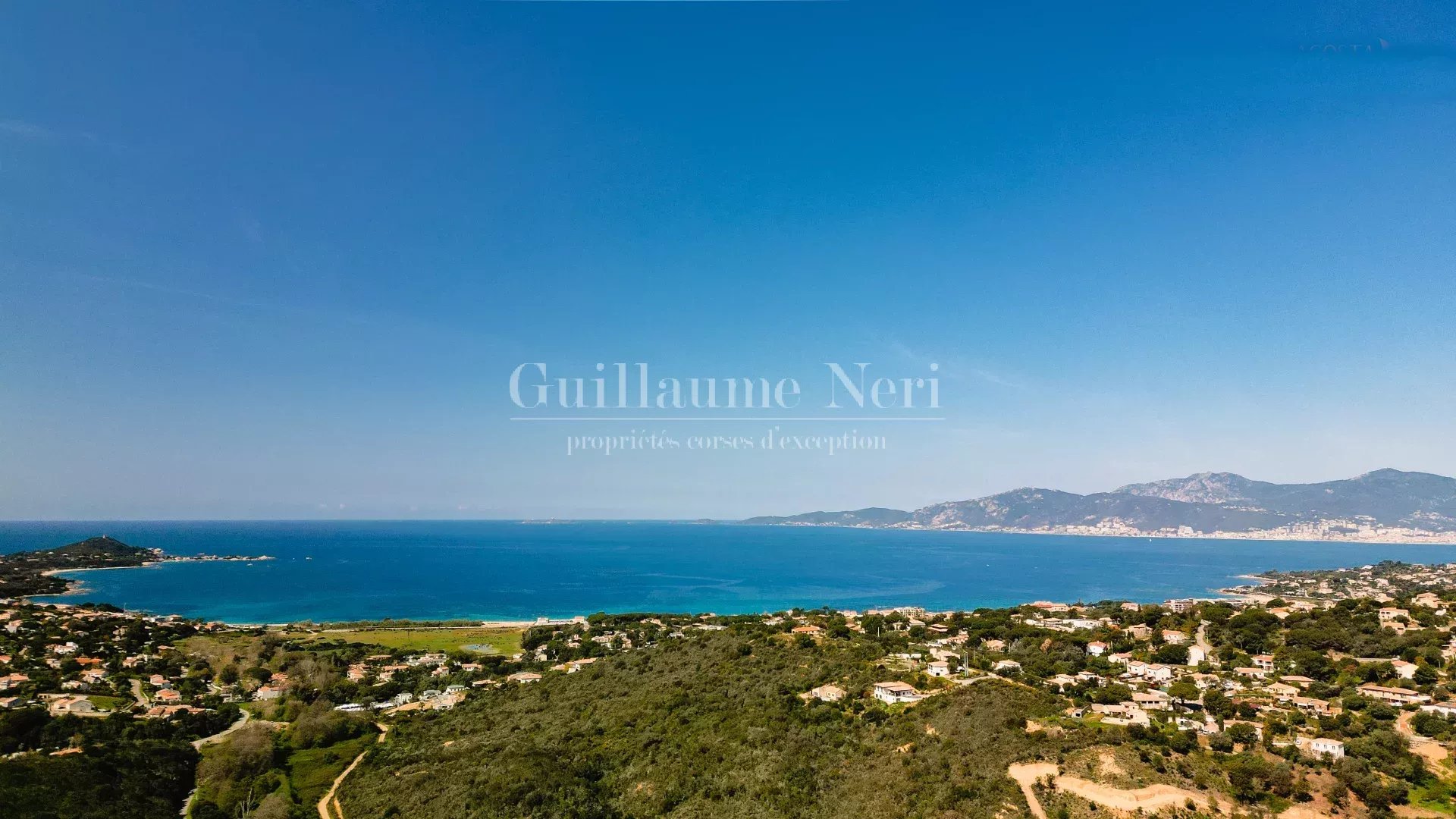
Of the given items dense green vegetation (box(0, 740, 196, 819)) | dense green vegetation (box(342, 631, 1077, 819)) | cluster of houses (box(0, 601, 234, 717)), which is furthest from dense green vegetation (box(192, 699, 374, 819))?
cluster of houses (box(0, 601, 234, 717))

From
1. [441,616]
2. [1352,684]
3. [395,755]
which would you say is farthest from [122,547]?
[1352,684]

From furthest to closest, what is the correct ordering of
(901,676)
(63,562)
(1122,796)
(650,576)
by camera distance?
(650,576)
(63,562)
(901,676)
(1122,796)

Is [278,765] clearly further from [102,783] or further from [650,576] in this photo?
[650,576]

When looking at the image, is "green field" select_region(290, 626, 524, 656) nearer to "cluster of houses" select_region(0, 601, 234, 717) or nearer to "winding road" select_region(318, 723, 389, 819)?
"cluster of houses" select_region(0, 601, 234, 717)

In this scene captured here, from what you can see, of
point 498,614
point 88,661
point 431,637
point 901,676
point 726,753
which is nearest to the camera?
point 726,753

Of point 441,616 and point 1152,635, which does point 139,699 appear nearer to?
point 441,616

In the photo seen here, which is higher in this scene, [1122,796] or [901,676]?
[1122,796]

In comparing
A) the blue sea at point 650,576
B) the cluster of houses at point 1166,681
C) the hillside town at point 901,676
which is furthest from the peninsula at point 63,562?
the cluster of houses at point 1166,681

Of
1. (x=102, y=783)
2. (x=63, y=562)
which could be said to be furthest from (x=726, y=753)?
(x=63, y=562)
